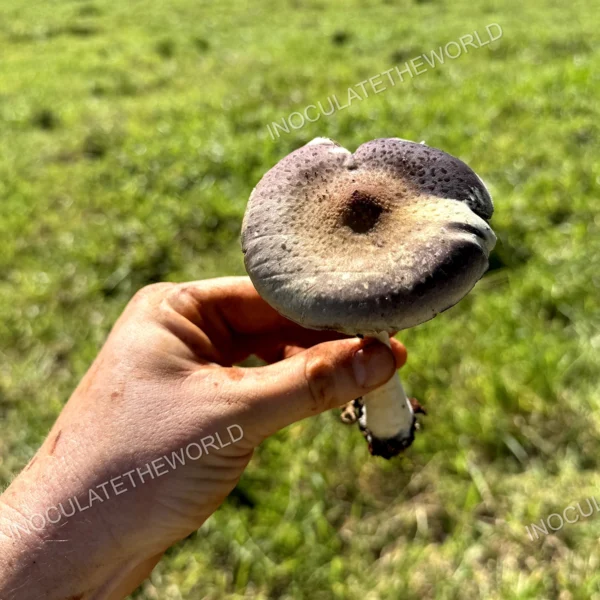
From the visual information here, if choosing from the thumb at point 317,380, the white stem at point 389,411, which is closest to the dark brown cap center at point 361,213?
the thumb at point 317,380

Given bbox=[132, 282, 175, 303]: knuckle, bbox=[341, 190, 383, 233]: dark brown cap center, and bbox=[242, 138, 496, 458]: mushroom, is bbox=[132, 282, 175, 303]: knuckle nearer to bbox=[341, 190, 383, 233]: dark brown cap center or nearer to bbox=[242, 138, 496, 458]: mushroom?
bbox=[242, 138, 496, 458]: mushroom

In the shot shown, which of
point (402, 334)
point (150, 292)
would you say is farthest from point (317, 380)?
point (402, 334)

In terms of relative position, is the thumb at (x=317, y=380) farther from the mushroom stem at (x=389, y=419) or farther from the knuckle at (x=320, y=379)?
the mushroom stem at (x=389, y=419)

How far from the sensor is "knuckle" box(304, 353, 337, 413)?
2188 millimetres

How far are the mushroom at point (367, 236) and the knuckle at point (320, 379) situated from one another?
0.25 m

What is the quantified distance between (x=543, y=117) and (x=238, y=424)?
4.93 m

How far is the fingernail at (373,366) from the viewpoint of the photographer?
2.16 meters

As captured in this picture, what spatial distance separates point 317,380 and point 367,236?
1.97 ft

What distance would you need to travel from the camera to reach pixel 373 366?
7.09ft

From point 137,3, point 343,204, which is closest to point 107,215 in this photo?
point 343,204

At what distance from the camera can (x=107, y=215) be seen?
5363 millimetres

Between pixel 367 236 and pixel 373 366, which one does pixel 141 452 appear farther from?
pixel 367 236

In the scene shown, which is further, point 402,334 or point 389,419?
point 402,334

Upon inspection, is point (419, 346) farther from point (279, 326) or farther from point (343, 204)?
point (343, 204)
